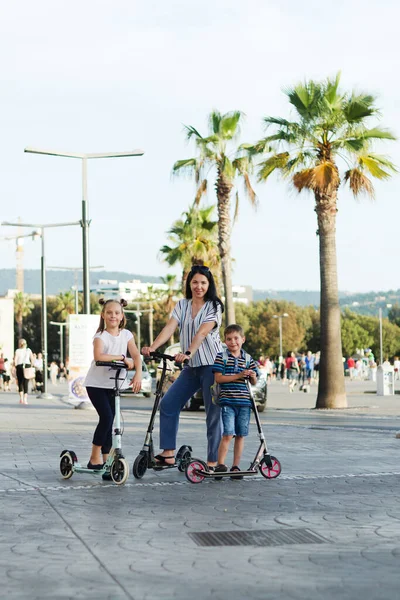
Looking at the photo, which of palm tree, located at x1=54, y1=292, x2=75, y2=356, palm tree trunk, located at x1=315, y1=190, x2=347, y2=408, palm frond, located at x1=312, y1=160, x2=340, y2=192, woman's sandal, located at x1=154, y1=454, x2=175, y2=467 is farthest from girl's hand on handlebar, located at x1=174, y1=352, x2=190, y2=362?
palm tree, located at x1=54, y1=292, x2=75, y2=356

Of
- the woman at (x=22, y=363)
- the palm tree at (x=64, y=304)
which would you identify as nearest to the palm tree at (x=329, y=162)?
the woman at (x=22, y=363)

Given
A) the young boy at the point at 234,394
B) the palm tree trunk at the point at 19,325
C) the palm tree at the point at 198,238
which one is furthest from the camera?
the palm tree trunk at the point at 19,325

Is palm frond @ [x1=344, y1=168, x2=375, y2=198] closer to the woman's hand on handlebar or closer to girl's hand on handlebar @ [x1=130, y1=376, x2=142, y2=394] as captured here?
girl's hand on handlebar @ [x1=130, y1=376, x2=142, y2=394]

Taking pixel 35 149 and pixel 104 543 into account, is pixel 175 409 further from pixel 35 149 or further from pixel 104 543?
pixel 35 149

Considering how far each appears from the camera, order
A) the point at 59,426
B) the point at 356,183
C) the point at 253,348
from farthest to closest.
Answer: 1. the point at 253,348
2. the point at 356,183
3. the point at 59,426

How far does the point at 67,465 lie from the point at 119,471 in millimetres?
653

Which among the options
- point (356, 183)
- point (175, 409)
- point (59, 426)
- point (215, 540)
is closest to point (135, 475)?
point (175, 409)

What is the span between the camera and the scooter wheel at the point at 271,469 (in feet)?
32.2

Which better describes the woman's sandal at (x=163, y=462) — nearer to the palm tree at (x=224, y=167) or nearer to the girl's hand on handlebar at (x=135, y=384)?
the girl's hand on handlebar at (x=135, y=384)

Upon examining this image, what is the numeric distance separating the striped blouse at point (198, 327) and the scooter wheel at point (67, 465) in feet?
4.52

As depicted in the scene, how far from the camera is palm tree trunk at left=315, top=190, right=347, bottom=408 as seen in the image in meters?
26.3

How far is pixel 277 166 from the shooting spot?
88.0ft

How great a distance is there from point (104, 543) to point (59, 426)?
489 inches

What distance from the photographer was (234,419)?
10.1m
